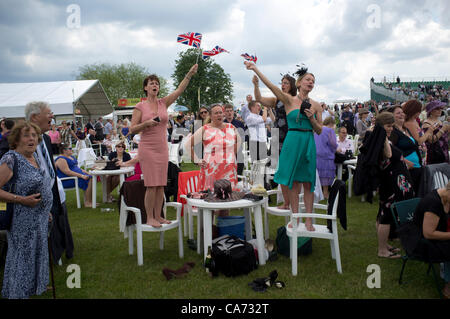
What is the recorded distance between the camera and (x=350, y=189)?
779 cm

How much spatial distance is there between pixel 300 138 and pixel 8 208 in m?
3.03

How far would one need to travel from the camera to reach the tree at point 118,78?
5619cm

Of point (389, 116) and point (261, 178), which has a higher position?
point (389, 116)

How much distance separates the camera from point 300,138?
153 inches

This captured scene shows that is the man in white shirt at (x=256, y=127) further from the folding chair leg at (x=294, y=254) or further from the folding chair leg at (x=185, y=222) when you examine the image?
the folding chair leg at (x=294, y=254)

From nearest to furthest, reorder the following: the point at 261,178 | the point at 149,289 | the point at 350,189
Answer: the point at 149,289 → the point at 261,178 → the point at 350,189

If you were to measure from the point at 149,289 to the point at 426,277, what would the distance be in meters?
2.92

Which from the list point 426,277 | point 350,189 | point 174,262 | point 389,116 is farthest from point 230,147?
point 350,189

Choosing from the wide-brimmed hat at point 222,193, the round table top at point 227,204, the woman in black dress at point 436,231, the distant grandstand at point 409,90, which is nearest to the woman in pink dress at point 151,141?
the round table top at point 227,204

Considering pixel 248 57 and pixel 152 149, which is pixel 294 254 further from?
pixel 248 57

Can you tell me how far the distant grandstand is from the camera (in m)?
32.8
